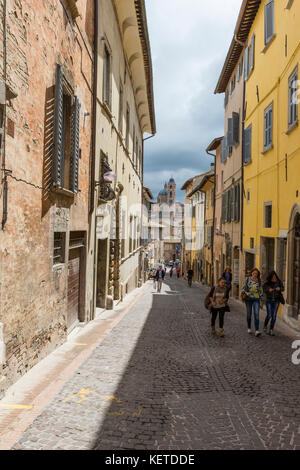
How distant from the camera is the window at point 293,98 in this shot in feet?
35.5

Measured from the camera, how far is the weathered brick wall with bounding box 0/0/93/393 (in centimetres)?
543

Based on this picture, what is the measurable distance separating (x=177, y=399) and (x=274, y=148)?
10057 millimetres

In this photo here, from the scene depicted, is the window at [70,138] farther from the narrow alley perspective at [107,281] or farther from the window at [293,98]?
the window at [293,98]

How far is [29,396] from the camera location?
5.38 meters

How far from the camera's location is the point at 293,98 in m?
11.1

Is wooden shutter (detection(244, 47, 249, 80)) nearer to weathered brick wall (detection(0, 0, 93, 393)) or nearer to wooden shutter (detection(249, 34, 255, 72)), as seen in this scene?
wooden shutter (detection(249, 34, 255, 72))

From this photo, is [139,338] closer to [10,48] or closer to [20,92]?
[20,92]

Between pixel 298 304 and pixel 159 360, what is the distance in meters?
5.24

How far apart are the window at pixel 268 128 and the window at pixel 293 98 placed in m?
2.19

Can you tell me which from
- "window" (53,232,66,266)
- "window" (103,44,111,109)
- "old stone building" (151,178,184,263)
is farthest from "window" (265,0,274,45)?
"old stone building" (151,178,184,263)

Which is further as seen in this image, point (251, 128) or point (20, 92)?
point (251, 128)

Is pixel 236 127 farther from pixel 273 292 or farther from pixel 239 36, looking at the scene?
pixel 273 292

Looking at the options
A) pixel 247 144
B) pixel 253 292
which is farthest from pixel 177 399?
pixel 247 144
